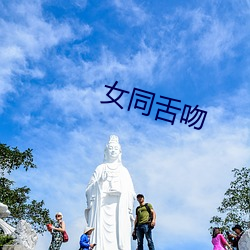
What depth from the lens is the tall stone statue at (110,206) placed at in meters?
13.8

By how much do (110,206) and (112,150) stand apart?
5.86 ft

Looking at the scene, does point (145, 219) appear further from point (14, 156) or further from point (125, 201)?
point (14, 156)

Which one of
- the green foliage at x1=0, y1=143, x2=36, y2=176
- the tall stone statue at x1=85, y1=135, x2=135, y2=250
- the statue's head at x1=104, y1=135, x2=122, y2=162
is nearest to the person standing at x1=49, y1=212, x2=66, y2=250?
the tall stone statue at x1=85, y1=135, x2=135, y2=250

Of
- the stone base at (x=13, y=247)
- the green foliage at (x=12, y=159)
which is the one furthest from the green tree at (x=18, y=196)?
the stone base at (x=13, y=247)

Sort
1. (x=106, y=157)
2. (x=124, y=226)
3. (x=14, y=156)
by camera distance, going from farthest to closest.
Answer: (x=14, y=156)
(x=106, y=157)
(x=124, y=226)

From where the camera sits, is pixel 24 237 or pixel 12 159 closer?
pixel 24 237

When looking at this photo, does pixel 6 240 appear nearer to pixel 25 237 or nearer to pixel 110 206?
pixel 25 237

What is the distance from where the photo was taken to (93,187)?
47.1 feet

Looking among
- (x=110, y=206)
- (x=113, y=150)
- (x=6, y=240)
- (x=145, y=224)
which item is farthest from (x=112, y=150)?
(x=6, y=240)

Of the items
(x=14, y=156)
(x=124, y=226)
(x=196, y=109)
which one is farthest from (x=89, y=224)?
(x=14, y=156)

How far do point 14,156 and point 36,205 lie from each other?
2.51 m

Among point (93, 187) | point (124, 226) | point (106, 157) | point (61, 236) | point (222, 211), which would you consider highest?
point (222, 211)

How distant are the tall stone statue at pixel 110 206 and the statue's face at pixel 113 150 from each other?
0.31 metres

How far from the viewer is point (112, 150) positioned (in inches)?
587
